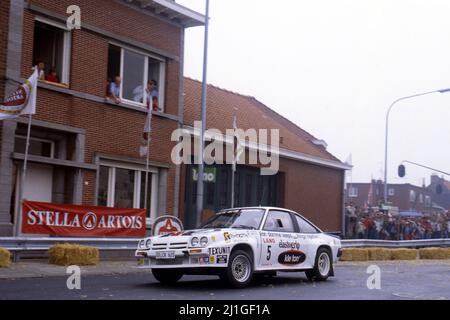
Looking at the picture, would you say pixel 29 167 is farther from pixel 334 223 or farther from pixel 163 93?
pixel 334 223

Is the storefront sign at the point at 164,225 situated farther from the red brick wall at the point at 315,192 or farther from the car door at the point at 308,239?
the red brick wall at the point at 315,192

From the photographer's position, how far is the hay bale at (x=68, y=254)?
1638 centimetres

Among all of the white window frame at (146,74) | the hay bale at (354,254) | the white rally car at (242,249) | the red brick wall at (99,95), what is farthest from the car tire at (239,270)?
the hay bale at (354,254)

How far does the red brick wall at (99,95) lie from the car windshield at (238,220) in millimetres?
7239

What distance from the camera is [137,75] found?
885 inches

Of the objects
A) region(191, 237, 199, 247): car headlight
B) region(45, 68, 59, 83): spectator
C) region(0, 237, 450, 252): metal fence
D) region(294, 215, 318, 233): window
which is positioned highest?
region(45, 68, 59, 83): spectator

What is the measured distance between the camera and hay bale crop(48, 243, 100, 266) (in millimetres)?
16375

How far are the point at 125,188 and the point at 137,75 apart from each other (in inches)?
145

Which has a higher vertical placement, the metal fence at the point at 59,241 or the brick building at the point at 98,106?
the brick building at the point at 98,106

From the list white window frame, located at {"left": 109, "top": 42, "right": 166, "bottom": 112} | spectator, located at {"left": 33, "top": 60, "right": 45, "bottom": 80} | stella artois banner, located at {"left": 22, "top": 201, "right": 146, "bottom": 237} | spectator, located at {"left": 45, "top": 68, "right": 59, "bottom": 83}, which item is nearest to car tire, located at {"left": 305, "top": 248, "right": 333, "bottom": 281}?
stella artois banner, located at {"left": 22, "top": 201, "right": 146, "bottom": 237}

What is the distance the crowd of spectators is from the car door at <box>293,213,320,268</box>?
1660 centimetres

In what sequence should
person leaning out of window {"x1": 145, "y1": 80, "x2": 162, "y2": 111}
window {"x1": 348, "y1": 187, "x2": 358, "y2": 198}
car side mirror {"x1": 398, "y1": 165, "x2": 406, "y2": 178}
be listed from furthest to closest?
window {"x1": 348, "y1": 187, "x2": 358, "y2": 198} → car side mirror {"x1": 398, "y1": 165, "x2": 406, "y2": 178} → person leaning out of window {"x1": 145, "y1": 80, "x2": 162, "y2": 111}

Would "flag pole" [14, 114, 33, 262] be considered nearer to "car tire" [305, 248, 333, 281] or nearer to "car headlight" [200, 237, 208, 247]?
"car headlight" [200, 237, 208, 247]
